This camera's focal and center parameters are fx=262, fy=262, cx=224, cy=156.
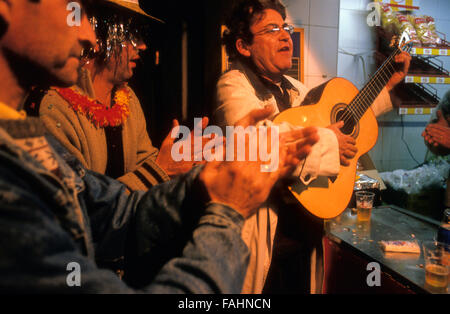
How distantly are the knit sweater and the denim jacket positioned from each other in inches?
11.0

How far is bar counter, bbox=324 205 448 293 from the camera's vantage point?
1203mm

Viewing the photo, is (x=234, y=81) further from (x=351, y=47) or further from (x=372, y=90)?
(x=351, y=47)

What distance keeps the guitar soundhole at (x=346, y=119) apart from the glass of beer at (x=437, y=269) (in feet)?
2.38

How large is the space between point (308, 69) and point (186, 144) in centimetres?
167

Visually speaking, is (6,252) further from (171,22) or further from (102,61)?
(171,22)

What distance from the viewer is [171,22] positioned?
265cm

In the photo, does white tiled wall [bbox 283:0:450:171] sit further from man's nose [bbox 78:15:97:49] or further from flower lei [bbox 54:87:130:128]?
man's nose [bbox 78:15:97:49]

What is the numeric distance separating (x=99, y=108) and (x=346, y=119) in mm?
1474

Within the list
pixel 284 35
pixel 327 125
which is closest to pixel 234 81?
pixel 284 35

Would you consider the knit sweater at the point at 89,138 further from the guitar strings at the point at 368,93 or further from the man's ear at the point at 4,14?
the guitar strings at the point at 368,93

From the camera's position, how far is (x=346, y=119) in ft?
5.21

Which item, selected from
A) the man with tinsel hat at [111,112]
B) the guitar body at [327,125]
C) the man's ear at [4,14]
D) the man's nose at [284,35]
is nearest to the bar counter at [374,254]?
the guitar body at [327,125]

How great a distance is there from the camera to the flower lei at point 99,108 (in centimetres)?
144

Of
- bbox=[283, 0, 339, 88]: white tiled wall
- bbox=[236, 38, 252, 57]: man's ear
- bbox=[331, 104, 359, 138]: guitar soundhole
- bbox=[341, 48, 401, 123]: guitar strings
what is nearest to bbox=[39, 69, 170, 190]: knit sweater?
bbox=[236, 38, 252, 57]: man's ear
